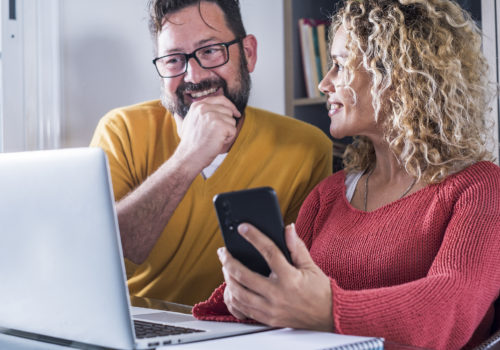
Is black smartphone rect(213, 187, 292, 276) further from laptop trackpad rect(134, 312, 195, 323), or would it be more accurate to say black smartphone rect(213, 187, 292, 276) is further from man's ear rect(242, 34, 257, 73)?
man's ear rect(242, 34, 257, 73)

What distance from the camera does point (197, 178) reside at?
167cm

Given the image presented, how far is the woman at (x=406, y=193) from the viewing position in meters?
0.92

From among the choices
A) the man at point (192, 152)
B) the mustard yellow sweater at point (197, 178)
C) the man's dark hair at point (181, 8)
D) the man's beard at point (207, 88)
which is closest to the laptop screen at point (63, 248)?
the man at point (192, 152)

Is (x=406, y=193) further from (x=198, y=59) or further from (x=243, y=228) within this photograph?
(x=198, y=59)

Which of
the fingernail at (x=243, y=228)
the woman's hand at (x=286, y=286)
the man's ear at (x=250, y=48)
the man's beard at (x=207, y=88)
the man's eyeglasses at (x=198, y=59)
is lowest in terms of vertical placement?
the woman's hand at (x=286, y=286)

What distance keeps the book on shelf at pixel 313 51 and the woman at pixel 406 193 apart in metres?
0.78

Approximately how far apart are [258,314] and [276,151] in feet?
2.77

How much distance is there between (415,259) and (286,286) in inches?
15.4

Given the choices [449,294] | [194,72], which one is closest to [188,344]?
[449,294]

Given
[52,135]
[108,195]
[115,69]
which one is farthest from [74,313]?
[115,69]

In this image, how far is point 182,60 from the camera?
5.72 ft

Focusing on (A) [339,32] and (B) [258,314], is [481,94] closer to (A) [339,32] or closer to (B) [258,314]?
(A) [339,32]

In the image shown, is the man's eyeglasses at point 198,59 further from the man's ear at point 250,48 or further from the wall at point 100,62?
the wall at point 100,62

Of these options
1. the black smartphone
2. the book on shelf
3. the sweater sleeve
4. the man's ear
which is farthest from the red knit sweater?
the book on shelf
